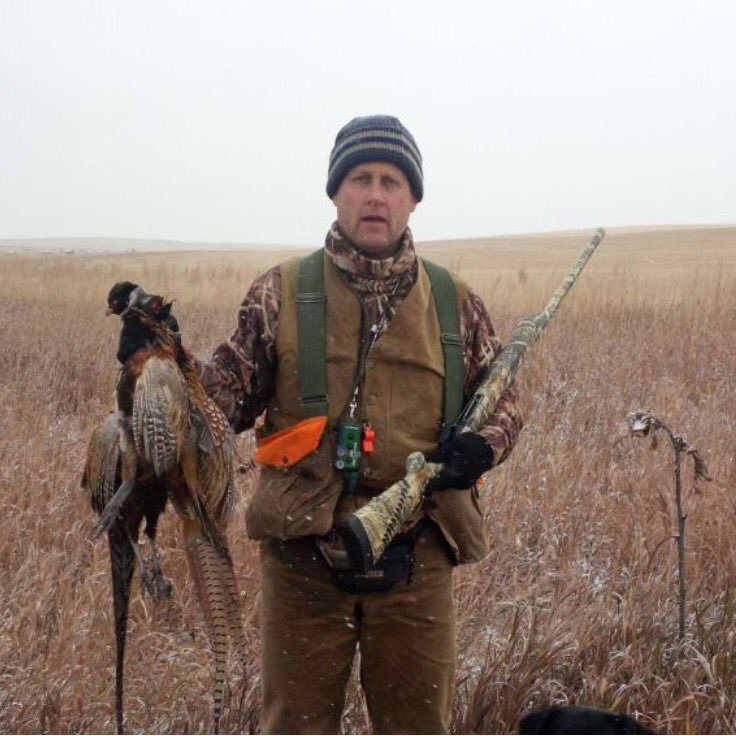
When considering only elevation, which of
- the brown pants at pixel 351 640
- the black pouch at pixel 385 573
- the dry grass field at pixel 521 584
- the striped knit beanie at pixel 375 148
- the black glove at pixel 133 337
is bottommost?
the dry grass field at pixel 521 584

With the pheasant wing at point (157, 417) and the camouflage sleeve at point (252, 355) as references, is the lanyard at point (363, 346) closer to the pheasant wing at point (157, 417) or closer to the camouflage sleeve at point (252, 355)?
the camouflage sleeve at point (252, 355)

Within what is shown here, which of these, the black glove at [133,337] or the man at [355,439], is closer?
the black glove at [133,337]

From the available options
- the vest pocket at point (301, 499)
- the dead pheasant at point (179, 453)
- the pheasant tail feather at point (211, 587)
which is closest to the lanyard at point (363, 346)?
the vest pocket at point (301, 499)

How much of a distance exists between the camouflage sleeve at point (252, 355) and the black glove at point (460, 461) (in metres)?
0.50

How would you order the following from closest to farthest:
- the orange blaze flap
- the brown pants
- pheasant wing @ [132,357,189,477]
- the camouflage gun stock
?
pheasant wing @ [132,357,189,477] → the camouflage gun stock → the orange blaze flap → the brown pants

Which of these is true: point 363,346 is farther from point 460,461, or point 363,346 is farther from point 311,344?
point 460,461

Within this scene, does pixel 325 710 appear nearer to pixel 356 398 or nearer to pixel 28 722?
pixel 356 398

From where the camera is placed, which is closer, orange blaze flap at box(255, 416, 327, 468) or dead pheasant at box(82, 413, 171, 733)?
dead pheasant at box(82, 413, 171, 733)

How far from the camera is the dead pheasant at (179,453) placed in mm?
1510

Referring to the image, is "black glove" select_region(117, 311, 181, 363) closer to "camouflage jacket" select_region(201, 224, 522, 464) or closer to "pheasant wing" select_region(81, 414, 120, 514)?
"pheasant wing" select_region(81, 414, 120, 514)

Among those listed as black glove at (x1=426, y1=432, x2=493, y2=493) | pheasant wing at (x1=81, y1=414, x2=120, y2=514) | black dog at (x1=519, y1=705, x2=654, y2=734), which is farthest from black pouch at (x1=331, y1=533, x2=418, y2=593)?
pheasant wing at (x1=81, y1=414, x2=120, y2=514)

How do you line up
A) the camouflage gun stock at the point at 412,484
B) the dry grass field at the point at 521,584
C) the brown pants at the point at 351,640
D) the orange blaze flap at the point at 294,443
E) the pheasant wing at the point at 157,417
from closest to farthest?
the pheasant wing at the point at 157,417, the camouflage gun stock at the point at 412,484, the orange blaze flap at the point at 294,443, the brown pants at the point at 351,640, the dry grass field at the point at 521,584

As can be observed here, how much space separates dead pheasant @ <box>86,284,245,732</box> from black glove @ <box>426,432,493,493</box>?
526 millimetres

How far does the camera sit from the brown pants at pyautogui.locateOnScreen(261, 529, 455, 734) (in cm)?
216
